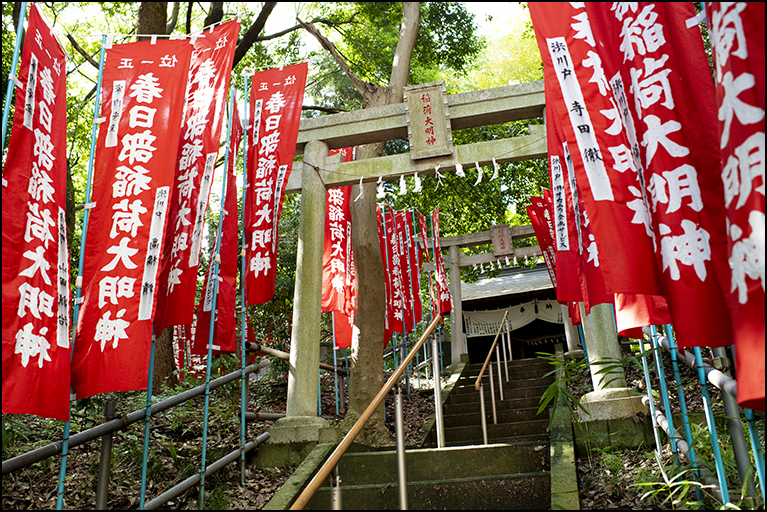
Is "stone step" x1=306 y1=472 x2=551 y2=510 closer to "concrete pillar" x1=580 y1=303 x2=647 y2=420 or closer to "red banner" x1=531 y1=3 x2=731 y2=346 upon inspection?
"concrete pillar" x1=580 y1=303 x2=647 y2=420

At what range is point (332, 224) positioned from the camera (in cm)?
740

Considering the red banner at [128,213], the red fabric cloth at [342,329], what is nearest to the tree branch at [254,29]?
the red fabric cloth at [342,329]

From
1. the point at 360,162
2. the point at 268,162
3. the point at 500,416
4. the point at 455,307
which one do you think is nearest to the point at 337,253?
the point at 360,162

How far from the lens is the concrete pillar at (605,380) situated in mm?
5281

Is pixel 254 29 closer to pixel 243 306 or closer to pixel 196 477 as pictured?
pixel 243 306

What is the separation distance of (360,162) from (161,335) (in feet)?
12.2

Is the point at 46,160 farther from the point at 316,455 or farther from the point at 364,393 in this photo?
the point at 364,393

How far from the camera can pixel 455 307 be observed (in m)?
13.3

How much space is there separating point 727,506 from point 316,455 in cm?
342

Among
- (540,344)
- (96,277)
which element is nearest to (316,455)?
(96,277)

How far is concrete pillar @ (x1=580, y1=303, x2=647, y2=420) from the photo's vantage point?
5.28 metres

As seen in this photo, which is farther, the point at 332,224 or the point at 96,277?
the point at 332,224

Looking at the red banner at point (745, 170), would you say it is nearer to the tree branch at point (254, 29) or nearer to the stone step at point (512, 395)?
the stone step at point (512, 395)

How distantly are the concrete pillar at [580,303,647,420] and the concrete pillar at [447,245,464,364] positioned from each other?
6585 millimetres
